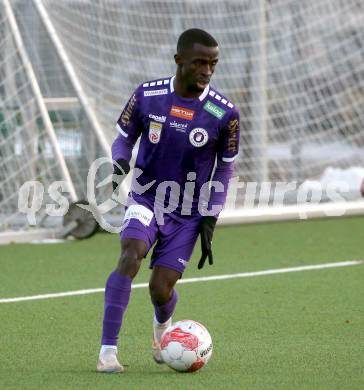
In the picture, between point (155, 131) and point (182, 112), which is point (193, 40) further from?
point (155, 131)

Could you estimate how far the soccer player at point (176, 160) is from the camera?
18.6ft

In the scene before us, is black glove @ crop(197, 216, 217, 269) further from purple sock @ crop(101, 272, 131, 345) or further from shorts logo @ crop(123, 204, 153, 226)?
A: purple sock @ crop(101, 272, 131, 345)

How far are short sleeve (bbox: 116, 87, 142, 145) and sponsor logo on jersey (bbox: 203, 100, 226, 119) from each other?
0.32 meters

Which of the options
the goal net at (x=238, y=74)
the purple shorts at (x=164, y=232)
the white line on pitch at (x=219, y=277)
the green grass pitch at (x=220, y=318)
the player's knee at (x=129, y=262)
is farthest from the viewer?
the goal net at (x=238, y=74)

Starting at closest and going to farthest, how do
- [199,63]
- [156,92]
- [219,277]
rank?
[199,63], [156,92], [219,277]

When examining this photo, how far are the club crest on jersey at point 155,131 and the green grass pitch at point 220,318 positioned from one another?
1.04m

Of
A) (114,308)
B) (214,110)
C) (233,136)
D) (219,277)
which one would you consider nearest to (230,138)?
(233,136)

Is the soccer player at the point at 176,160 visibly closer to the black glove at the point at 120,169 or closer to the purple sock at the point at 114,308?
the black glove at the point at 120,169

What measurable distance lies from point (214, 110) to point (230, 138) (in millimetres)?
158

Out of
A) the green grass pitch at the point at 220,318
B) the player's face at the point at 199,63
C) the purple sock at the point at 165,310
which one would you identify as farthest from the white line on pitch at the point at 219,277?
the player's face at the point at 199,63

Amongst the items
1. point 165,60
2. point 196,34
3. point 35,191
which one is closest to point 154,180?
point 196,34

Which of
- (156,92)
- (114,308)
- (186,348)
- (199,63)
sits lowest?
(186,348)

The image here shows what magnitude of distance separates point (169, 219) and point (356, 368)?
110cm

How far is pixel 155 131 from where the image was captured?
5.73 metres
